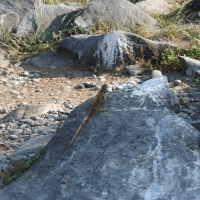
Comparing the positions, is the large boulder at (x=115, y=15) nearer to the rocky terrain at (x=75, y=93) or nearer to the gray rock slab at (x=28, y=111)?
the rocky terrain at (x=75, y=93)

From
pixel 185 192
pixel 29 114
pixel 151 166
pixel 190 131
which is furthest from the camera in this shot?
pixel 29 114

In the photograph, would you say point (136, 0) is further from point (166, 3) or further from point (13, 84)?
point (13, 84)

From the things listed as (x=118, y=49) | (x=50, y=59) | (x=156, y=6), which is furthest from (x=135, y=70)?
(x=156, y=6)

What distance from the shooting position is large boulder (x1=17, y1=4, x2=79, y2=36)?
26.7ft

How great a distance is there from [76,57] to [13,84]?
1133 millimetres

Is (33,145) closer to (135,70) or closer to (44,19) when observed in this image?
(135,70)

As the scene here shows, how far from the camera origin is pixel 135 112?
395cm

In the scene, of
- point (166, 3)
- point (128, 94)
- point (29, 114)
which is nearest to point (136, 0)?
point (166, 3)

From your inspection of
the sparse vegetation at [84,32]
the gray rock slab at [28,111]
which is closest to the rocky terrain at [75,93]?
the gray rock slab at [28,111]

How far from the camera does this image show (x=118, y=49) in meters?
6.94

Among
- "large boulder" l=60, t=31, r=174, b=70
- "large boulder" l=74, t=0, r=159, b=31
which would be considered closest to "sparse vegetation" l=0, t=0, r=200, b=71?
"large boulder" l=74, t=0, r=159, b=31

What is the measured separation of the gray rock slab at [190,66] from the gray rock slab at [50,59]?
197cm

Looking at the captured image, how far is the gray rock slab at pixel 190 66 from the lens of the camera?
6243 mm

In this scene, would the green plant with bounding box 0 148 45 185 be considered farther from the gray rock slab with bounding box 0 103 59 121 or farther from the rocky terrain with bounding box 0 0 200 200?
the gray rock slab with bounding box 0 103 59 121
